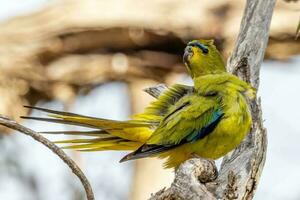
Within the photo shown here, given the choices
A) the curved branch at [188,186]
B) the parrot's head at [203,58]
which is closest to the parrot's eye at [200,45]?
the parrot's head at [203,58]

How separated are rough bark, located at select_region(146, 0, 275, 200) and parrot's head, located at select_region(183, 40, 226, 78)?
0.14m

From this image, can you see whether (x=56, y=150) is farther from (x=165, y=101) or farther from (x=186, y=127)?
(x=165, y=101)

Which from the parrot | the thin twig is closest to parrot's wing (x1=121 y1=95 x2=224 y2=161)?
the parrot

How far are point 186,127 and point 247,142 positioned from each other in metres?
0.37

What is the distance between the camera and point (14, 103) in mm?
9734

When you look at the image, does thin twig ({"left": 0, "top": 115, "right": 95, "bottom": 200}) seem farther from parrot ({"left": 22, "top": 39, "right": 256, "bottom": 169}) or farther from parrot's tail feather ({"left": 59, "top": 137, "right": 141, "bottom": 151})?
parrot's tail feather ({"left": 59, "top": 137, "right": 141, "bottom": 151})

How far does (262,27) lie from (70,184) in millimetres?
4453

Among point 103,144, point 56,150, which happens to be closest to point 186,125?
point 103,144

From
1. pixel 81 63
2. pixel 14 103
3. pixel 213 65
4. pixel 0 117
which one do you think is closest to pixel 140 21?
pixel 81 63

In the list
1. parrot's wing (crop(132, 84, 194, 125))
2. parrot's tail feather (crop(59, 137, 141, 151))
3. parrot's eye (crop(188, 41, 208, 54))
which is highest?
parrot's eye (crop(188, 41, 208, 54))

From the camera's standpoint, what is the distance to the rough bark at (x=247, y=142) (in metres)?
4.29

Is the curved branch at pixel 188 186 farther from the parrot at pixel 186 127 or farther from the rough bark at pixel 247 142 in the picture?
the parrot at pixel 186 127

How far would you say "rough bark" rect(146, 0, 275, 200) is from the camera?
4.29 meters

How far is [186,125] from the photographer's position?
522 cm
